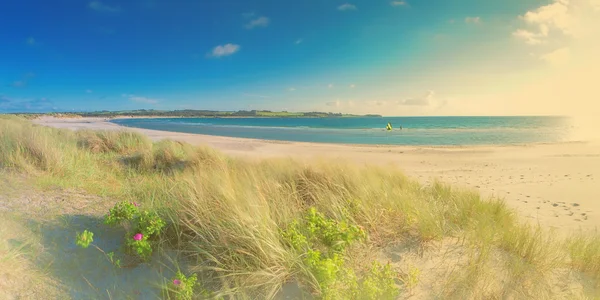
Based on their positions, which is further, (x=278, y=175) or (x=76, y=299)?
(x=278, y=175)

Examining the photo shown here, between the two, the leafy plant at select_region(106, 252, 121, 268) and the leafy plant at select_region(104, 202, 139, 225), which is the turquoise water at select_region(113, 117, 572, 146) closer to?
the leafy plant at select_region(104, 202, 139, 225)

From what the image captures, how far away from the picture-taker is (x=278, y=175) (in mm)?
6031

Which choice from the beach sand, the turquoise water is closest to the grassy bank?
the beach sand

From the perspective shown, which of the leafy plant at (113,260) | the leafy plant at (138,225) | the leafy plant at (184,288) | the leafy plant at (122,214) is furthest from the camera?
the leafy plant at (122,214)

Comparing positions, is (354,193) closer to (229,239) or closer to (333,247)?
(333,247)

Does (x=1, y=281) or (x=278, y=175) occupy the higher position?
(x=278, y=175)

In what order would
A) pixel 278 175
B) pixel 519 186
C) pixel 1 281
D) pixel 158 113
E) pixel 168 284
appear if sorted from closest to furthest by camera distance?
pixel 1 281
pixel 168 284
pixel 278 175
pixel 519 186
pixel 158 113

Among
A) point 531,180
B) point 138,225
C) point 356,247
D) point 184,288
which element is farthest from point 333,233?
point 531,180

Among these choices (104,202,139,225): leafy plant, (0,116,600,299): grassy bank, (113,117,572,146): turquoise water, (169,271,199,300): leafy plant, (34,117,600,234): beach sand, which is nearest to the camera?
(169,271,199,300): leafy plant

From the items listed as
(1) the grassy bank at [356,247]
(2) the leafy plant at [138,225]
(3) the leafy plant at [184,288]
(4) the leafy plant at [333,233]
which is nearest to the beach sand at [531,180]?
(1) the grassy bank at [356,247]

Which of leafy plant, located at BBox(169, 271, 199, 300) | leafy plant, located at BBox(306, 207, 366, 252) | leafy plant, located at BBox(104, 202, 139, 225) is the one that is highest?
leafy plant, located at BBox(104, 202, 139, 225)

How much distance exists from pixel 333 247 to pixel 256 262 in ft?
2.90

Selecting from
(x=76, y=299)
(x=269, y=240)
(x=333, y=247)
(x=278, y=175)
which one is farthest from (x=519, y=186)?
(x=76, y=299)

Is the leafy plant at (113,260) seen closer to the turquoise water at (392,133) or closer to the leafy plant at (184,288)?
the leafy plant at (184,288)
